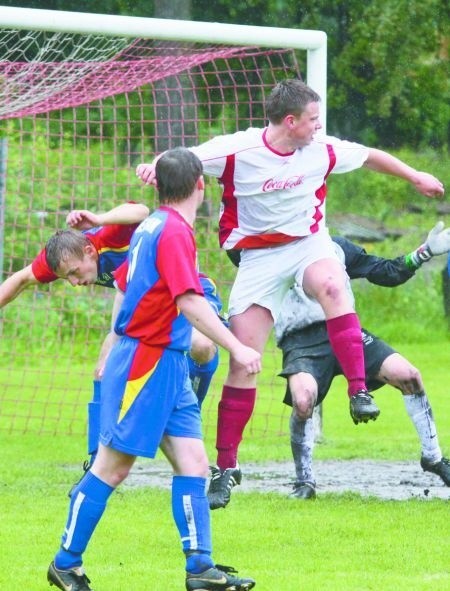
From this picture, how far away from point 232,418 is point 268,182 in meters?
1.18

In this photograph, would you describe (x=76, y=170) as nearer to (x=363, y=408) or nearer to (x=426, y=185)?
(x=426, y=185)

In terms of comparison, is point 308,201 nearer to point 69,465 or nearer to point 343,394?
point 69,465

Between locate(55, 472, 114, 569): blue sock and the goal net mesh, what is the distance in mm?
4739

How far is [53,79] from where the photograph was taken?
386 inches

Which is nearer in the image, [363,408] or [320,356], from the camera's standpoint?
[363,408]

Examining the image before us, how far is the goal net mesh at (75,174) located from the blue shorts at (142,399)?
4568 millimetres

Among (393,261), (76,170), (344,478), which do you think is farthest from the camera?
(76,170)

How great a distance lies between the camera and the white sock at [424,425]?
7.33 metres

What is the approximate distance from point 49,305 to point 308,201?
6.47 meters

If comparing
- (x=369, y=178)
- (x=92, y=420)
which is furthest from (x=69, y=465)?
(x=369, y=178)

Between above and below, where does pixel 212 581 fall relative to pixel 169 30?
below

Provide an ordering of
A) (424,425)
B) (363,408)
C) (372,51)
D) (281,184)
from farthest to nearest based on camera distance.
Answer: (372,51) < (424,425) < (281,184) < (363,408)

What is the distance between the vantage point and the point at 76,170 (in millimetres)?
14031

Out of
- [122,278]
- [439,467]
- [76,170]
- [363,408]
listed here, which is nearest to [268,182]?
[363,408]
